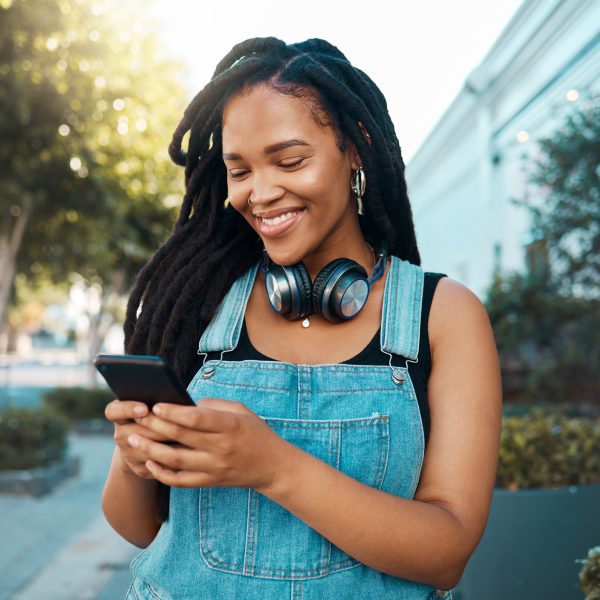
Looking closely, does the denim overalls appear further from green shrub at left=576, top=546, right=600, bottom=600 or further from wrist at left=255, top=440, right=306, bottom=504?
green shrub at left=576, top=546, right=600, bottom=600

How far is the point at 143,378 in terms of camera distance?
4.15 ft

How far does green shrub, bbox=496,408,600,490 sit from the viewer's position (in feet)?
11.9

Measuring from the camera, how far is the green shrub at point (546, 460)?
364 centimetres

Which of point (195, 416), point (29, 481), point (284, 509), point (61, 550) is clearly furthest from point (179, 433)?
point (29, 481)

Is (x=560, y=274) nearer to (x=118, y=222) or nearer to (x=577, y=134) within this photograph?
(x=577, y=134)

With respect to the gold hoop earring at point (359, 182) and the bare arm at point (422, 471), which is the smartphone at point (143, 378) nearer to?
the bare arm at point (422, 471)

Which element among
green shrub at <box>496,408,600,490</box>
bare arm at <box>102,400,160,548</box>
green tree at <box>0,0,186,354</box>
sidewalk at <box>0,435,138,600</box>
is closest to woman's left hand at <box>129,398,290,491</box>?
bare arm at <box>102,400,160,548</box>

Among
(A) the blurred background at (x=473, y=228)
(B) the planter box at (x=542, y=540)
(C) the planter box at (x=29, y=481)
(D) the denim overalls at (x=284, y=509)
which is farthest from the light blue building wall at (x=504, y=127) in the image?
(C) the planter box at (x=29, y=481)

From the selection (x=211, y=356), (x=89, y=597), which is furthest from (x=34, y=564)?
(x=211, y=356)

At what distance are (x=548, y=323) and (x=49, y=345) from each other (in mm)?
65822

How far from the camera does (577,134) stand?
16.3 ft

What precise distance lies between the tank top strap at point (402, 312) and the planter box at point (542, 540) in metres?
2.08

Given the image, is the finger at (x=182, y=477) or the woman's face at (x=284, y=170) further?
the woman's face at (x=284, y=170)

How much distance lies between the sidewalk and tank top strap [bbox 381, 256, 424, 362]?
4.02 meters
